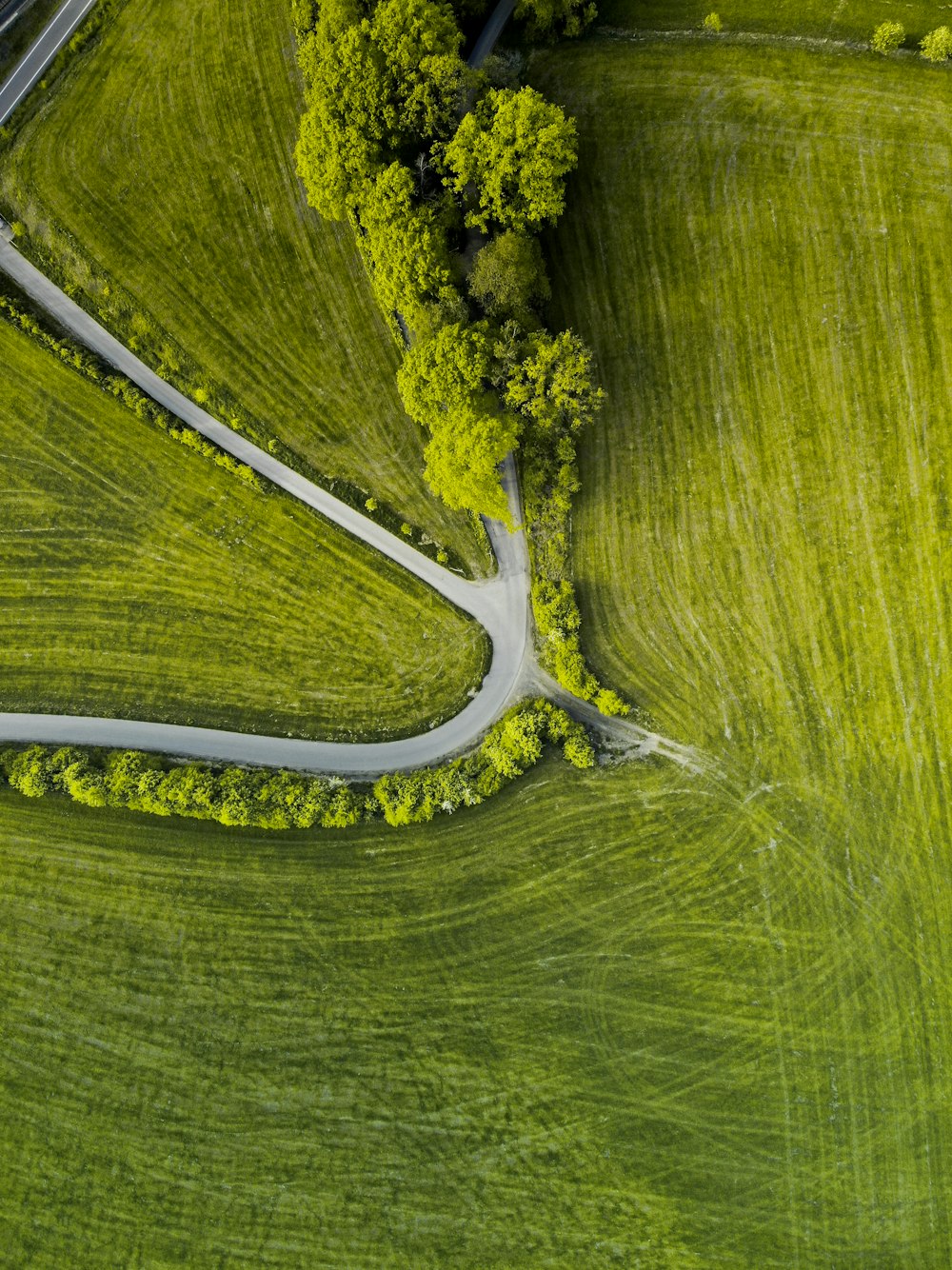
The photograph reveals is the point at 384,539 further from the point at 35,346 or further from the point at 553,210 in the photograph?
the point at 35,346

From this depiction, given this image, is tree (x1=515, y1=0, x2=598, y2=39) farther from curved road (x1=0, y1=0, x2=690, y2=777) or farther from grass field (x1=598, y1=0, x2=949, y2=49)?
curved road (x1=0, y1=0, x2=690, y2=777)

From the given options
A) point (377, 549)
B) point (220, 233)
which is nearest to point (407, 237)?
point (220, 233)

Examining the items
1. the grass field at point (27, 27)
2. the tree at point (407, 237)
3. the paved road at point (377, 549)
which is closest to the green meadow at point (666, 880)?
the paved road at point (377, 549)

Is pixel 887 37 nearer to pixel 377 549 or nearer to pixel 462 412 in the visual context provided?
pixel 462 412

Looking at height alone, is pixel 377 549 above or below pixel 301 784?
above

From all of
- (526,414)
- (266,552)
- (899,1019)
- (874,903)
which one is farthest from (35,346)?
(899,1019)
